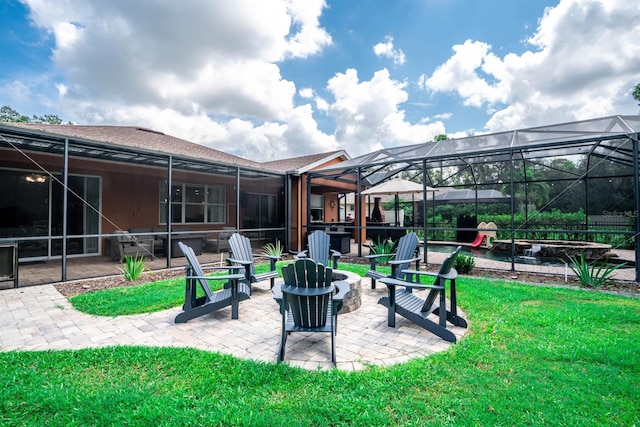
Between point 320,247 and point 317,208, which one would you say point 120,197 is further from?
point 317,208

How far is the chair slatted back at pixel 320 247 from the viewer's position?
5.89m

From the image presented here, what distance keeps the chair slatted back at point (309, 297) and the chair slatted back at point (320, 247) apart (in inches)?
121

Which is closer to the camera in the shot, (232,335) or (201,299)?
(232,335)

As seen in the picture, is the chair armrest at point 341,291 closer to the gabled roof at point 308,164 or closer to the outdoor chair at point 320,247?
the outdoor chair at point 320,247

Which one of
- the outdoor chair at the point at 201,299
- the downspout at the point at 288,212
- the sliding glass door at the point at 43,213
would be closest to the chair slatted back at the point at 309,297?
the outdoor chair at the point at 201,299

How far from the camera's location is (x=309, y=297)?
266 centimetres

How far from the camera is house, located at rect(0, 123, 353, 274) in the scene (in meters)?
7.27

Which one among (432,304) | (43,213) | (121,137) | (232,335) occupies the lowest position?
(232,335)

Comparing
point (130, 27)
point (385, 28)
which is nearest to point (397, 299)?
point (130, 27)

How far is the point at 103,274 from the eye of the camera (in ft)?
21.2

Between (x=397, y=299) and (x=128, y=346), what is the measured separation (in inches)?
123

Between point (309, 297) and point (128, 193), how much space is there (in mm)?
9508

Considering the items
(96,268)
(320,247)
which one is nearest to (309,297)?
(320,247)

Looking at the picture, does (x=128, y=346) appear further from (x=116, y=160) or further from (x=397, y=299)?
(x=116, y=160)
